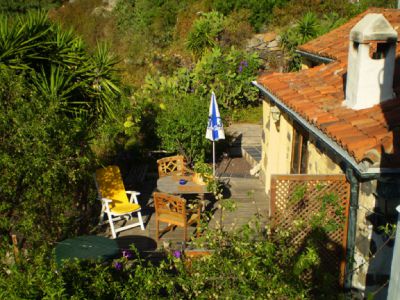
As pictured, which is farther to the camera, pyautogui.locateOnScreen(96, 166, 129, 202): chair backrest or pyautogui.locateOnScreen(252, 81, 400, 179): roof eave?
pyautogui.locateOnScreen(96, 166, 129, 202): chair backrest

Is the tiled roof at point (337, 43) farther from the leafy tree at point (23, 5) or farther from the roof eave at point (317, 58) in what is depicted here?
the leafy tree at point (23, 5)

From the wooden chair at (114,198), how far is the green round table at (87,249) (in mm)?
2065

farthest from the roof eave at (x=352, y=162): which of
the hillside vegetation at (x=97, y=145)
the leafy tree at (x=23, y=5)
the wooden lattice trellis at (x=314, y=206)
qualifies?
the leafy tree at (x=23, y=5)

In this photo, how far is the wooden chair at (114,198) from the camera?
896 cm

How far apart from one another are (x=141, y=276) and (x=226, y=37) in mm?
17677

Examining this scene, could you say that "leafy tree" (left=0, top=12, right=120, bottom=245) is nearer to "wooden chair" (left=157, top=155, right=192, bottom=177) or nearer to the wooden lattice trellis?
"wooden chair" (left=157, top=155, right=192, bottom=177)

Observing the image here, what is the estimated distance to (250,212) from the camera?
995 cm

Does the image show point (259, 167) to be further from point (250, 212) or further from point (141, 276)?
point (141, 276)

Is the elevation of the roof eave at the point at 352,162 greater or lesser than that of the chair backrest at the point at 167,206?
greater

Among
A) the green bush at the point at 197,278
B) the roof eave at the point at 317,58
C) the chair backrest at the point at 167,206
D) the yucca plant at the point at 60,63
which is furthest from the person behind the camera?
the roof eave at the point at 317,58

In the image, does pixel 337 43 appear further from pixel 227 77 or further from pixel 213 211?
pixel 227 77

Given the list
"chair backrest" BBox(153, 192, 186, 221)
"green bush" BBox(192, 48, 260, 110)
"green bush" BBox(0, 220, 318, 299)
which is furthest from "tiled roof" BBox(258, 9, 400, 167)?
"green bush" BBox(192, 48, 260, 110)

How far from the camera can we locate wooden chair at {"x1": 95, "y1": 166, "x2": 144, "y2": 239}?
896 centimetres

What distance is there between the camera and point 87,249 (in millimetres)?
6371
